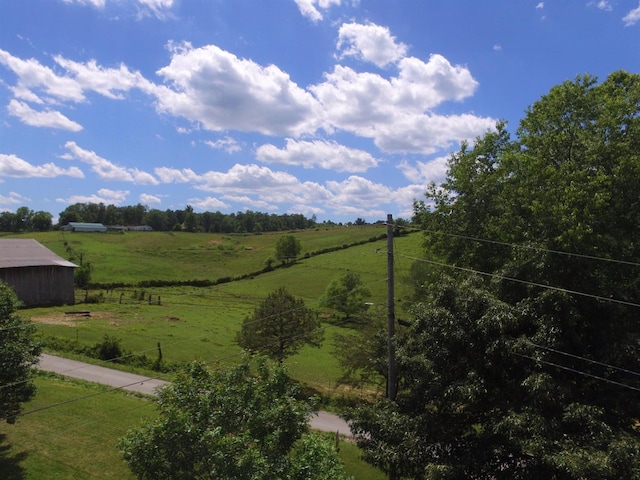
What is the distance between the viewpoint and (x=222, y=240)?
134000 mm

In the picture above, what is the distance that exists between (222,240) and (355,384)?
346 ft

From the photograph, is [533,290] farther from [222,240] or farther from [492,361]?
[222,240]

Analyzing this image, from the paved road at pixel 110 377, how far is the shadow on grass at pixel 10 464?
8.79 metres

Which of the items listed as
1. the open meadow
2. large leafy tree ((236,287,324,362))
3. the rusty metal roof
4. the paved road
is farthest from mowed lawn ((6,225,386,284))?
the paved road

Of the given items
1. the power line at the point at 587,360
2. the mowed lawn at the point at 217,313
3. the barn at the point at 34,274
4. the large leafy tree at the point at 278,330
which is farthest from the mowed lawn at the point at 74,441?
the barn at the point at 34,274

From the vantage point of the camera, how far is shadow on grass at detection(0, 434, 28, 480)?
18578 millimetres

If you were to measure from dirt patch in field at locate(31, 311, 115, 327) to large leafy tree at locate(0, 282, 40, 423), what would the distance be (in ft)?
106

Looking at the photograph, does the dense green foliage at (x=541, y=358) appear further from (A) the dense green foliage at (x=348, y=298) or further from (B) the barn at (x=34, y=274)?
(B) the barn at (x=34, y=274)

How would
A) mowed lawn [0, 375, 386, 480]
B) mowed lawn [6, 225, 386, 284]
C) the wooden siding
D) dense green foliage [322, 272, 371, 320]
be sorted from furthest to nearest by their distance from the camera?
mowed lawn [6, 225, 386, 284]
dense green foliage [322, 272, 371, 320]
the wooden siding
mowed lawn [0, 375, 386, 480]

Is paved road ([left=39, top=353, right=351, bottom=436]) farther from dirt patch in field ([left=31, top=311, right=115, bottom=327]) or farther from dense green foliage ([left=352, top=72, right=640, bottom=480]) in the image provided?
dense green foliage ([left=352, top=72, right=640, bottom=480])

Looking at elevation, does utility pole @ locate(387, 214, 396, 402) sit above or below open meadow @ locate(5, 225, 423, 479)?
above

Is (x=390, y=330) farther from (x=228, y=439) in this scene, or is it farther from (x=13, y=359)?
(x=13, y=359)

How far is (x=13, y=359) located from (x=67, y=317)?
40227 millimetres

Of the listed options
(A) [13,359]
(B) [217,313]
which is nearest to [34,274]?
(B) [217,313]
